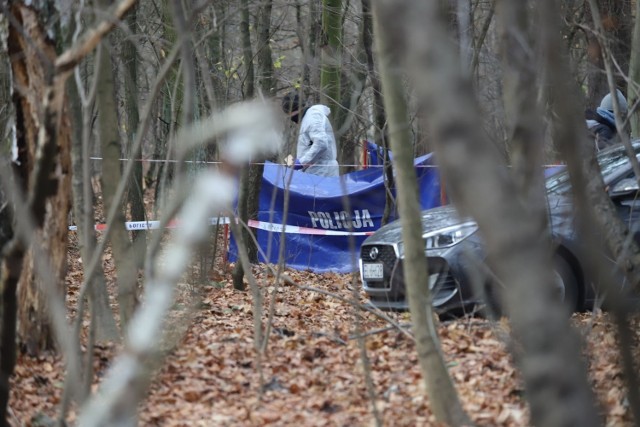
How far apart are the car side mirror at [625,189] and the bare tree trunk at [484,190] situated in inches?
234

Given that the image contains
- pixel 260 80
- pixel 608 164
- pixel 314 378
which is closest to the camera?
pixel 314 378

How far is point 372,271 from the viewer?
8.90 m

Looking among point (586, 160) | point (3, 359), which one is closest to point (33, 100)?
point (3, 359)

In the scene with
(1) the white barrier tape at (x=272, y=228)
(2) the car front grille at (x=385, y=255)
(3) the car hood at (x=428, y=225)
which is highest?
(1) the white barrier tape at (x=272, y=228)

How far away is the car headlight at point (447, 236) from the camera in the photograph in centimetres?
825

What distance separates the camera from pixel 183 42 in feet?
13.7

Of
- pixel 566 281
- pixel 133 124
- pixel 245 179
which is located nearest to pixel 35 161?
pixel 566 281

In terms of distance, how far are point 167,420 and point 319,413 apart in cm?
87

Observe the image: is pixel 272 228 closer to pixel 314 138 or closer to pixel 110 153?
pixel 314 138

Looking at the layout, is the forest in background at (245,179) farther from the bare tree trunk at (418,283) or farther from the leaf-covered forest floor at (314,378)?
the leaf-covered forest floor at (314,378)

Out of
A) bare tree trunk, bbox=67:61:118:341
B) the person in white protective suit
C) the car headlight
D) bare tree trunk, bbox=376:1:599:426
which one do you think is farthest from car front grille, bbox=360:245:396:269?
bare tree trunk, bbox=376:1:599:426

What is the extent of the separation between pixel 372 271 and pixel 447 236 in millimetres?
876

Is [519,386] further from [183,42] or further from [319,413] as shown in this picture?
[183,42]

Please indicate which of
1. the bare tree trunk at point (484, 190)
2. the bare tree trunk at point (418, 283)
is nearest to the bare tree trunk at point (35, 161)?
the bare tree trunk at point (418, 283)
